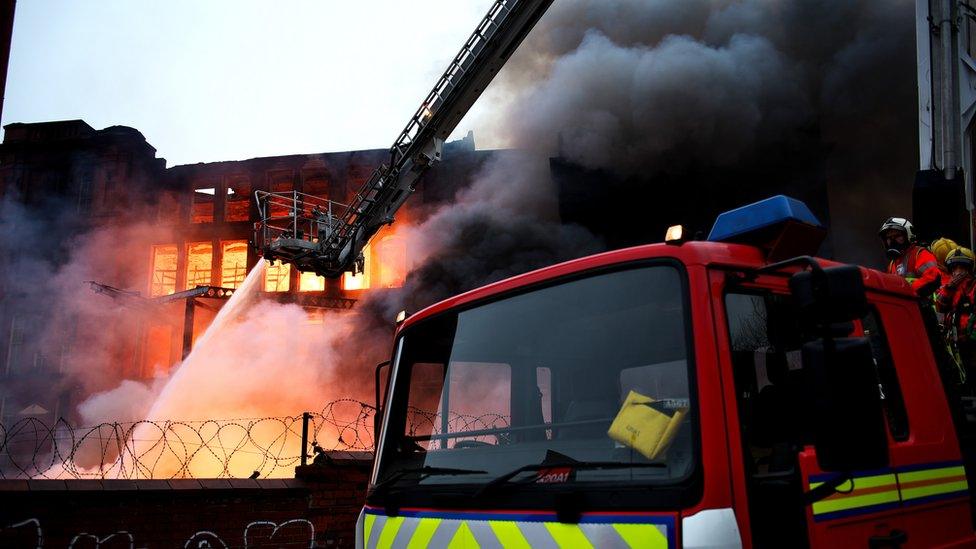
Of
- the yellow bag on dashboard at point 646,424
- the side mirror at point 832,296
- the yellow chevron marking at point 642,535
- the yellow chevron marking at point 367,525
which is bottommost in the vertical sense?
the yellow chevron marking at point 642,535

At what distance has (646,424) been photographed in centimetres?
203

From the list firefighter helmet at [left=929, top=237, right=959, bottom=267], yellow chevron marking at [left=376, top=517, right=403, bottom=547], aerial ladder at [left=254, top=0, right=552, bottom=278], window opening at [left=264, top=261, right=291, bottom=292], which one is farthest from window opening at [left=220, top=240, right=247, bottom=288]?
yellow chevron marking at [left=376, top=517, right=403, bottom=547]

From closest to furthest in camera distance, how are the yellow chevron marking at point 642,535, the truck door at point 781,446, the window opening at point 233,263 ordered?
the yellow chevron marking at point 642,535 < the truck door at point 781,446 < the window opening at point 233,263

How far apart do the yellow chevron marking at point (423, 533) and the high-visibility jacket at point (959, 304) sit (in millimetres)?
3982

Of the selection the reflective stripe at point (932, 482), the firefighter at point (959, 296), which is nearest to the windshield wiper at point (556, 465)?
the reflective stripe at point (932, 482)

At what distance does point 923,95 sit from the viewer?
778 centimetres

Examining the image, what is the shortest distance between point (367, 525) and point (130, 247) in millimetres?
24556

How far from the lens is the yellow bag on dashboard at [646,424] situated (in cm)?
197

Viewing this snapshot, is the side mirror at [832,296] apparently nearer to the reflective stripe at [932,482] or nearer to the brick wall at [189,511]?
the reflective stripe at [932,482]

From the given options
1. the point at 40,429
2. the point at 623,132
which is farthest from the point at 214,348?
the point at 623,132

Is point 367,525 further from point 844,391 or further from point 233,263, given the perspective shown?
point 233,263

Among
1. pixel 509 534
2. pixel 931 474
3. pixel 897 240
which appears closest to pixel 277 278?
pixel 897 240

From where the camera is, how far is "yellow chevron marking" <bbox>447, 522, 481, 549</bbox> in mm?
2216

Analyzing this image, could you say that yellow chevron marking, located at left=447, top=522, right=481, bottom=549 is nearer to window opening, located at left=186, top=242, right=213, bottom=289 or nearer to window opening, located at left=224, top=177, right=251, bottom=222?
window opening, located at left=186, top=242, right=213, bottom=289
